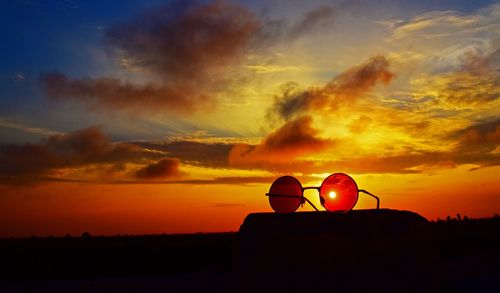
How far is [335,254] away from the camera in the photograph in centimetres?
904

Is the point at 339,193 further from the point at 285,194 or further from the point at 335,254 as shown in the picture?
the point at 335,254

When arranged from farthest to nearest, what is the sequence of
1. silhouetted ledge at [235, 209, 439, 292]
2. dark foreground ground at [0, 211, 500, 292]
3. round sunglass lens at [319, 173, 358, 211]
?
1. dark foreground ground at [0, 211, 500, 292]
2. round sunglass lens at [319, 173, 358, 211]
3. silhouetted ledge at [235, 209, 439, 292]

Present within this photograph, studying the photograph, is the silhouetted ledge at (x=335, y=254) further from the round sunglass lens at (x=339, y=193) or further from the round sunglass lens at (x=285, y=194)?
the round sunglass lens at (x=285, y=194)

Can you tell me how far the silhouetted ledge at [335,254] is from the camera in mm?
8945

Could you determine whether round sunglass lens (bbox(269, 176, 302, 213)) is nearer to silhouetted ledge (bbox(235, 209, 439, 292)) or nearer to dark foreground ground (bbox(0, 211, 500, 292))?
dark foreground ground (bbox(0, 211, 500, 292))

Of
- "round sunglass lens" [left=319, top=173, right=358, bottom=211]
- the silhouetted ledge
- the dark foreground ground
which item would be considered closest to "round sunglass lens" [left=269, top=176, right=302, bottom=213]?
"round sunglass lens" [left=319, top=173, right=358, bottom=211]

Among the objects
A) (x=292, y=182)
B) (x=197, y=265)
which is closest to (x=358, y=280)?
(x=292, y=182)

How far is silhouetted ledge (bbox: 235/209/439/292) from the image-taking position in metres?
8.95

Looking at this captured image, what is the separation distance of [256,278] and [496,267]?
13536mm

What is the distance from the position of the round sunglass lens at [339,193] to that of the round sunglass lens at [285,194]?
0.66 metres

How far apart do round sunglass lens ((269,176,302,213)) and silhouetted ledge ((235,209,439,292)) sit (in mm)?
1096

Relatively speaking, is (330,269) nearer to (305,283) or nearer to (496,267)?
(305,283)

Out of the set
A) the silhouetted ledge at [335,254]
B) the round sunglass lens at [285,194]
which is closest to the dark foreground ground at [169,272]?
the silhouetted ledge at [335,254]

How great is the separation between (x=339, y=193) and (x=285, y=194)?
1.09 m
